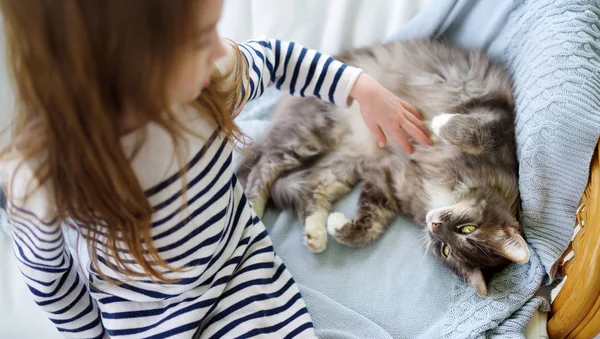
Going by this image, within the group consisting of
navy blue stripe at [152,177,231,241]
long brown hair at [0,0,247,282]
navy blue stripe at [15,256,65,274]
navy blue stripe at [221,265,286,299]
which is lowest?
navy blue stripe at [221,265,286,299]

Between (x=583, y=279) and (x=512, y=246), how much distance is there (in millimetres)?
186

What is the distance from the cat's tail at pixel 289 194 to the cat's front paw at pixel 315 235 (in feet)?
0.26

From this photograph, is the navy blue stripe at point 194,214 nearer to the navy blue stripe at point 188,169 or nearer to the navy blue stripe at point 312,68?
the navy blue stripe at point 188,169

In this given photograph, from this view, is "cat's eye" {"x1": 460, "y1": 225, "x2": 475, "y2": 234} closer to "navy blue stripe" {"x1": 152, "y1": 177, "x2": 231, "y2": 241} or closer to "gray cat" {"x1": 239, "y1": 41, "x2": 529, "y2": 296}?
"gray cat" {"x1": 239, "y1": 41, "x2": 529, "y2": 296}

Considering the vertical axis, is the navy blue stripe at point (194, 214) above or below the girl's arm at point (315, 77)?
below

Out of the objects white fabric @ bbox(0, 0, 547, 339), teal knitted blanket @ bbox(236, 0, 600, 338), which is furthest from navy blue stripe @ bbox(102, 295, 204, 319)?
white fabric @ bbox(0, 0, 547, 339)

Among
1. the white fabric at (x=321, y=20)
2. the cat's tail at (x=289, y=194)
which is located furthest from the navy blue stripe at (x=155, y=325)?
the white fabric at (x=321, y=20)

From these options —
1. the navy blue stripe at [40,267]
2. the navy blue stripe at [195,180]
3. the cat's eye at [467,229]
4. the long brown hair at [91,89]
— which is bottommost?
the cat's eye at [467,229]

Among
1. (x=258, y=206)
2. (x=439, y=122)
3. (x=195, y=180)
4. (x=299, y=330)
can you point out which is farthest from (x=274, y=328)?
(x=439, y=122)

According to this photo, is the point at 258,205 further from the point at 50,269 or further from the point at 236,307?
the point at 50,269

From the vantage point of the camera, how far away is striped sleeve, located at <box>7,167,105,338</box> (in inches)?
33.3

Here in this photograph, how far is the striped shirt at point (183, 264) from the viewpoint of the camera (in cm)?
87

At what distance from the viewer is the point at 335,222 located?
4.88 feet

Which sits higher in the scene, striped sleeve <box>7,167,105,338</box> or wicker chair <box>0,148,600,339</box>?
striped sleeve <box>7,167,105,338</box>
